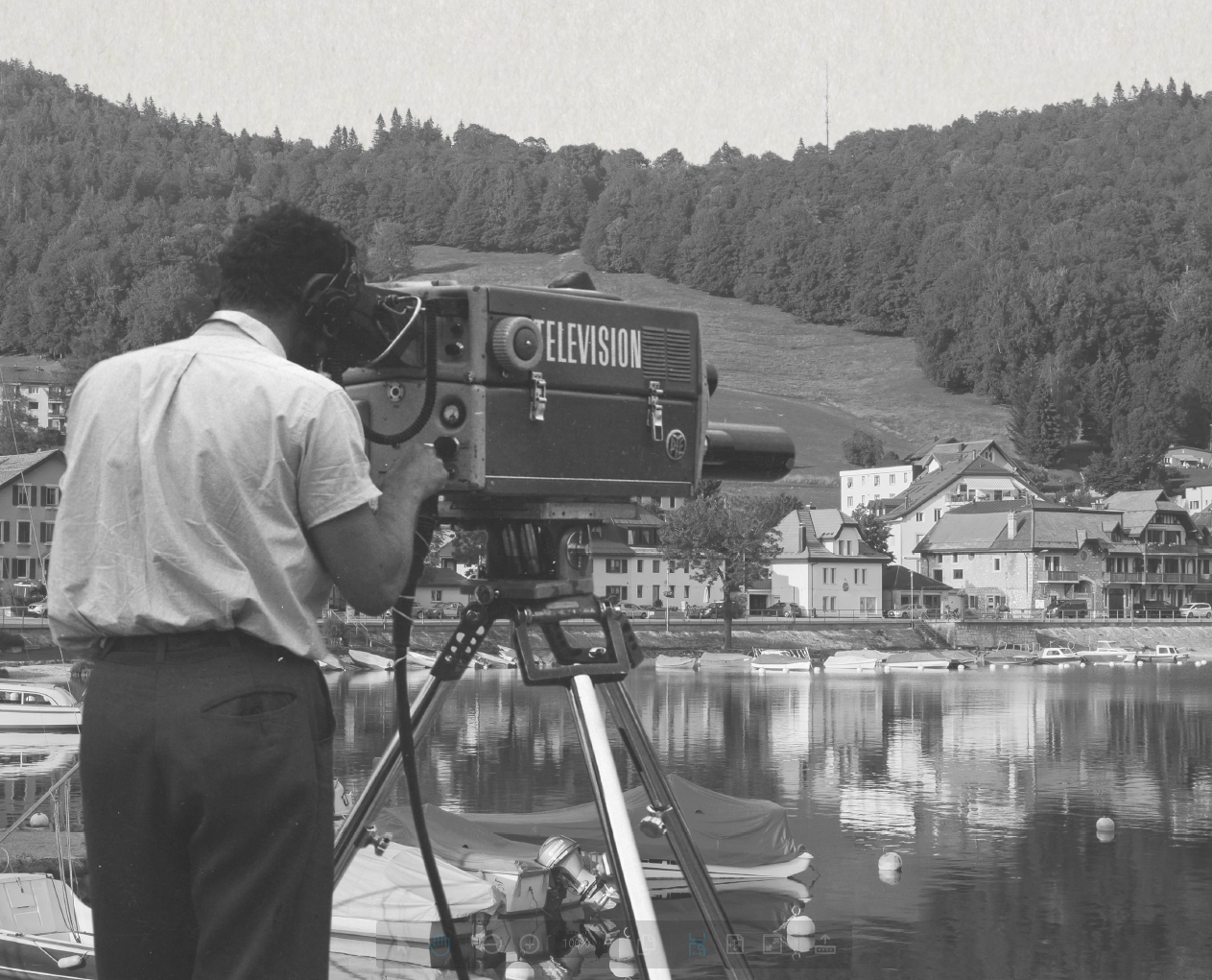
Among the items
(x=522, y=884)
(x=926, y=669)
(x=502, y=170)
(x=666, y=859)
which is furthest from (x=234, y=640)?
(x=502, y=170)

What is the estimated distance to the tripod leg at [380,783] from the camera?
347 cm

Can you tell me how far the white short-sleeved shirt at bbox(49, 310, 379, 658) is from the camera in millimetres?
2564

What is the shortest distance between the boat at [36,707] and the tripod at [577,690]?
34576 mm

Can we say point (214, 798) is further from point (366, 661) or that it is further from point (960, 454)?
point (960, 454)

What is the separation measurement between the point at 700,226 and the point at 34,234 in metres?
71.8

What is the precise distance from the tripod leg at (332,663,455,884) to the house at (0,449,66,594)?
6565 centimetres

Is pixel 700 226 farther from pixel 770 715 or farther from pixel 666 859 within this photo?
pixel 666 859

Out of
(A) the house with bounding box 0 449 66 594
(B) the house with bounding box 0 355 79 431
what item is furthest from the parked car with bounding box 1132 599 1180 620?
(B) the house with bounding box 0 355 79 431

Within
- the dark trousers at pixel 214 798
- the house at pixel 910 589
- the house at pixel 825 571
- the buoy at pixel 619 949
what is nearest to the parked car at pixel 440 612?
the house at pixel 825 571

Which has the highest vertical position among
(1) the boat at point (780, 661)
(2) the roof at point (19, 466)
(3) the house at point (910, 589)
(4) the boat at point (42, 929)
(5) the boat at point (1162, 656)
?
(2) the roof at point (19, 466)

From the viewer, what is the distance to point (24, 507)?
68000 mm

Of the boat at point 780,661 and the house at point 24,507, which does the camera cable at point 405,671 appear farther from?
the boat at point 780,661

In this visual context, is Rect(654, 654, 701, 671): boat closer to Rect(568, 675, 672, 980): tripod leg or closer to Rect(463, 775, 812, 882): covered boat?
Rect(463, 775, 812, 882): covered boat

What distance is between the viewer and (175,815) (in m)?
2.57
